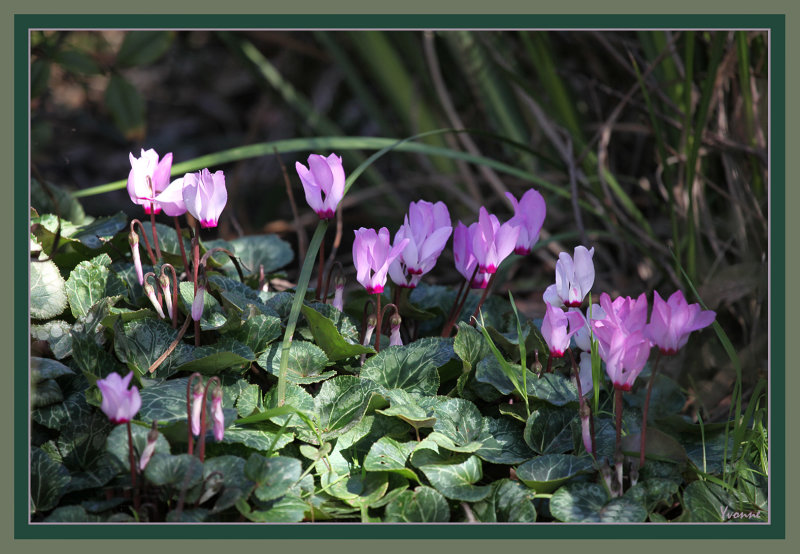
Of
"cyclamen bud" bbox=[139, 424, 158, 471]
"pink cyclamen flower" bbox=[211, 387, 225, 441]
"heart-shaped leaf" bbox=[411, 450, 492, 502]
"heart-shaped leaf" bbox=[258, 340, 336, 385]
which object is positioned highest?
"heart-shaped leaf" bbox=[258, 340, 336, 385]

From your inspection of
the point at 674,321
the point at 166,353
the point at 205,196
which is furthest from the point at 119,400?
the point at 674,321

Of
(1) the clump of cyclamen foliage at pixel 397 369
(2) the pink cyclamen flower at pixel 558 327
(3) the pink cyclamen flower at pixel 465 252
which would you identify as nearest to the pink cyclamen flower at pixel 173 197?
(1) the clump of cyclamen foliage at pixel 397 369

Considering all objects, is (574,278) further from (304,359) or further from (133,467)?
(133,467)

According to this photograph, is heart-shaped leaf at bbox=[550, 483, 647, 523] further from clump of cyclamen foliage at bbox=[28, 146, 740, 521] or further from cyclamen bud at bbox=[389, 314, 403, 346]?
cyclamen bud at bbox=[389, 314, 403, 346]

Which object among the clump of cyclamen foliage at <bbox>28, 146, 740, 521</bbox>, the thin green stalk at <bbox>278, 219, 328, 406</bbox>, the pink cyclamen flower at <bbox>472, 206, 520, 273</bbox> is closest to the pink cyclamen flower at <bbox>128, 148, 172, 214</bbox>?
the clump of cyclamen foliage at <bbox>28, 146, 740, 521</bbox>

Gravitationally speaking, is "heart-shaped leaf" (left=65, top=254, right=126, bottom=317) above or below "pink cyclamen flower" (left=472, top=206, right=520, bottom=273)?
below

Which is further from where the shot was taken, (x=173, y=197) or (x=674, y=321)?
(x=173, y=197)
